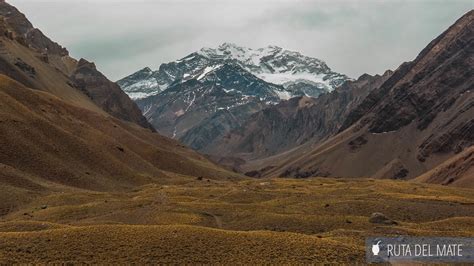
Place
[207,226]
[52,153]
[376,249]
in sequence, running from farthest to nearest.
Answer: [52,153] → [207,226] → [376,249]

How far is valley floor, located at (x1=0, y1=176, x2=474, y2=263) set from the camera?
5781 centimetres

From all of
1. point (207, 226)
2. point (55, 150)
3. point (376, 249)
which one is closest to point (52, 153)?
point (55, 150)

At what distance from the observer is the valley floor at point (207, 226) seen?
190 ft

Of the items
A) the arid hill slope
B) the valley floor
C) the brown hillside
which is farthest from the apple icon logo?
the brown hillside

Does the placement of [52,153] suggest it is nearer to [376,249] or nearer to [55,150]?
[55,150]

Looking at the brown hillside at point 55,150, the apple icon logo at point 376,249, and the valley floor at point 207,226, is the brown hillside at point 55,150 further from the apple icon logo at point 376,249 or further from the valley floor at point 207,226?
the apple icon logo at point 376,249

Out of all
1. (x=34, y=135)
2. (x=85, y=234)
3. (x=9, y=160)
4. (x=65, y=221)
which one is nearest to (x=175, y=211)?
(x=65, y=221)

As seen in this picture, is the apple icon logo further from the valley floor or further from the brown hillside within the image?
the brown hillside

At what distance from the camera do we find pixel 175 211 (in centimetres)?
9581

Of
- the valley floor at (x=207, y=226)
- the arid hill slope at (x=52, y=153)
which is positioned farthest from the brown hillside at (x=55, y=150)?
the valley floor at (x=207, y=226)

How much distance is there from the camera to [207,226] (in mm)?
85875

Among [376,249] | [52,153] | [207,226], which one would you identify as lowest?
[376,249]

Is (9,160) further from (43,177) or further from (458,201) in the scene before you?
(458,201)

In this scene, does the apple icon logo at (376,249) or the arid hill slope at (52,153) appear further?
the arid hill slope at (52,153)
